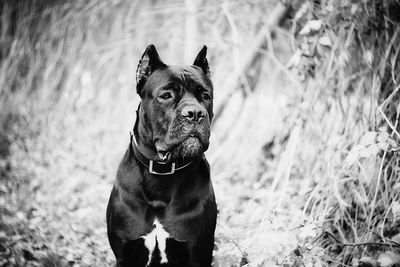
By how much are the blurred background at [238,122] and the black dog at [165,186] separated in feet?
1.21

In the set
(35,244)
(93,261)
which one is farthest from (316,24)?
(35,244)

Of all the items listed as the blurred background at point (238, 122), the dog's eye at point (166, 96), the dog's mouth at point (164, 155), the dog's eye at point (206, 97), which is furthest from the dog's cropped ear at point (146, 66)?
the blurred background at point (238, 122)

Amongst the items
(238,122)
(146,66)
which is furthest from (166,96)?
(238,122)

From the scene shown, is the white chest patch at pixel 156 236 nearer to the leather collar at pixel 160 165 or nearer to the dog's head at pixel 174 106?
the leather collar at pixel 160 165

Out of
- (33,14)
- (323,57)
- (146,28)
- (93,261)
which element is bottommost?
(93,261)

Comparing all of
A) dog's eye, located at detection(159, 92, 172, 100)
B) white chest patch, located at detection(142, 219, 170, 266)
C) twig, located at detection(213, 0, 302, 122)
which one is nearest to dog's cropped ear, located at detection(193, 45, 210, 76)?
dog's eye, located at detection(159, 92, 172, 100)

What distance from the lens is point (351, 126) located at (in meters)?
3.33

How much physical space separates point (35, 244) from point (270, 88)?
3.29 meters

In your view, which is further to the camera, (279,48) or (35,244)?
(279,48)

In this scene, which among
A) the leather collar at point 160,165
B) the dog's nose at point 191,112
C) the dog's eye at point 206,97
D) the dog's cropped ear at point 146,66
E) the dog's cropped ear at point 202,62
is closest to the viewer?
the dog's nose at point 191,112

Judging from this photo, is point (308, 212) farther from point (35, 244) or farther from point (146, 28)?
point (146, 28)

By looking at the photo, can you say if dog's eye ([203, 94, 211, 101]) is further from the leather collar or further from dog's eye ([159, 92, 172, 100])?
the leather collar

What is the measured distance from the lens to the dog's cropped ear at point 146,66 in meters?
2.58

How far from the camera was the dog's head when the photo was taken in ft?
7.72
